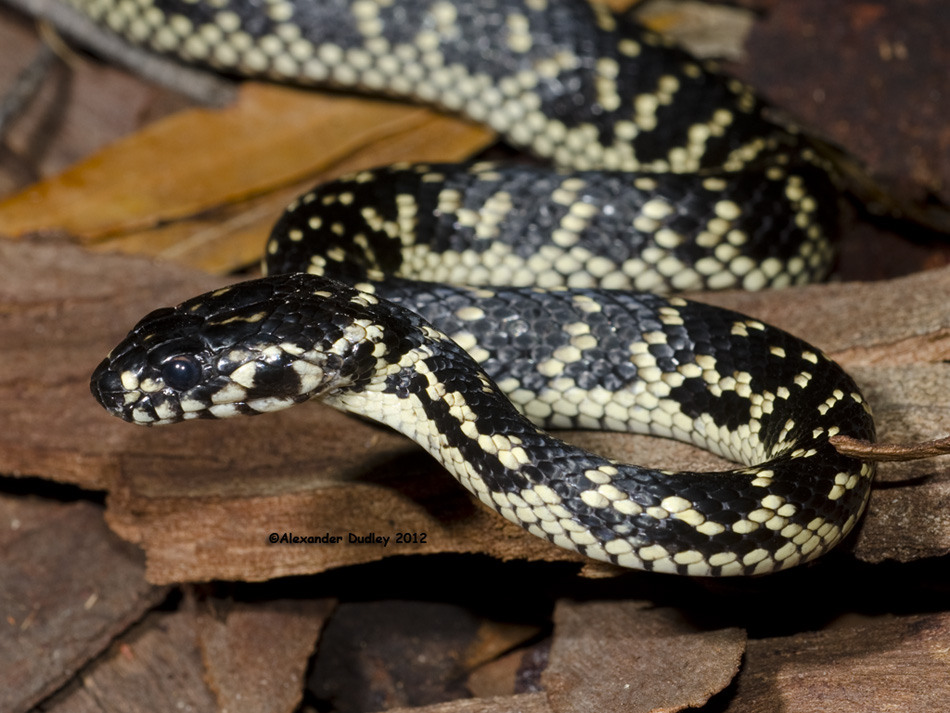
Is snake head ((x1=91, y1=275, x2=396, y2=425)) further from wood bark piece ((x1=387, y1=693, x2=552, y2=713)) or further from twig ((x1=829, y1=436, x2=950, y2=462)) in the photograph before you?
twig ((x1=829, y1=436, x2=950, y2=462))

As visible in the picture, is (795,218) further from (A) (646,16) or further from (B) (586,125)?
(A) (646,16)

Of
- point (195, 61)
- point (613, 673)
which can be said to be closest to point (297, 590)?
point (613, 673)

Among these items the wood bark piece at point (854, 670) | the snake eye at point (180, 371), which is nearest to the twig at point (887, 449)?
the wood bark piece at point (854, 670)

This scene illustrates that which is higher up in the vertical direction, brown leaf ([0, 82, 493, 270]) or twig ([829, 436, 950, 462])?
twig ([829, 436, 950, 462])

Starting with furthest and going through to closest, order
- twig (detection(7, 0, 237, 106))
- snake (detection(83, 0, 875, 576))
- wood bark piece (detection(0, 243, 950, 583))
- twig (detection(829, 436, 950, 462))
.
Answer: twig (detection(7, 0, 237, 106)) < wood bark piece (detection(0, 243, 950, 583)) < snake (detection(83, 0, 875, 576)) < twig (detection(829, 436, 950, 462))

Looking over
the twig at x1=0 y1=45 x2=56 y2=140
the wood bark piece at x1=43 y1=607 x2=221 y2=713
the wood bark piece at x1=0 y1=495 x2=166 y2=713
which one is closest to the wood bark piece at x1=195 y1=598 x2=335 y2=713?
the wood bark piece at x1=43 y1=607 x2=221 y2=713

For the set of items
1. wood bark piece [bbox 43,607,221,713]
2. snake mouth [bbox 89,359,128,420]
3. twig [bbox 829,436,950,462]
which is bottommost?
wood bark piece [bbox 43,607,221,713]

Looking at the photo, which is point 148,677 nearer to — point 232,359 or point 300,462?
point 300,462
